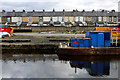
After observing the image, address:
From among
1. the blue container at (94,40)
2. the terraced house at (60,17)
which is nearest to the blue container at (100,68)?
the blue container at (94,40)

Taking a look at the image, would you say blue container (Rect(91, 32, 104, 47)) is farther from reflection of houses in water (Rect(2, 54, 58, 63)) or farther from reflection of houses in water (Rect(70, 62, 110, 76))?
reflection of houses in water (Rect(2, 54, 58, 63))

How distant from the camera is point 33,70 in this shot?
21.3 metres

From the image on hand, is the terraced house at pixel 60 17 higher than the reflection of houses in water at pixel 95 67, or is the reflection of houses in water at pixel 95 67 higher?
the terraced house at pixel 60 17

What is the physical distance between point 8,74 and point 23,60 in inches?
245

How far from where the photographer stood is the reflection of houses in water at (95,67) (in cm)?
2112

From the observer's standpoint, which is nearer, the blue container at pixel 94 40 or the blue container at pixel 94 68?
the blue container at pixel 94 68

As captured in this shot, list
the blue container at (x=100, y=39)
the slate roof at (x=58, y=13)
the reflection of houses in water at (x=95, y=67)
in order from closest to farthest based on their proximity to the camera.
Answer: the reflection of houses in water at (x=95, y=67) < the blue container at (x=100, y=39) < the slate roof at (x=58, y=13)

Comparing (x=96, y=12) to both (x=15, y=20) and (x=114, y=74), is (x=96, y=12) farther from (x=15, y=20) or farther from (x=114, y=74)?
(x=114, y=74)

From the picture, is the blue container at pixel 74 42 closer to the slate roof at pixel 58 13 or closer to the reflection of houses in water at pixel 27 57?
the reflection of houses in water at pixel 27 57

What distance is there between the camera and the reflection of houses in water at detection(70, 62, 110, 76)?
2112cm

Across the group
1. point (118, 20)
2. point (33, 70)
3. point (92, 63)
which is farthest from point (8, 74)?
point (118, 20)

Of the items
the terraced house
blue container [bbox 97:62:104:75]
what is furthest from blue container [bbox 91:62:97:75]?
the terraced house

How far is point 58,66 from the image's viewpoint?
23062mm

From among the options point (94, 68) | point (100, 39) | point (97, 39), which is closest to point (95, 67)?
point (94, 68)
